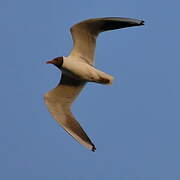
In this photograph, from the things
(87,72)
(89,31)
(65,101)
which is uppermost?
Answer: (89,31)

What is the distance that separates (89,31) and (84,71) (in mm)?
550

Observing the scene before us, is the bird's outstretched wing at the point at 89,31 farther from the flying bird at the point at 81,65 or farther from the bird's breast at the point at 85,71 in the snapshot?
the bird's breast at the point at 85,71

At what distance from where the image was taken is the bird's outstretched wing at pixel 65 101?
977 cm

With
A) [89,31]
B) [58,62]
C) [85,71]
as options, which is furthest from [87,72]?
[89,31]

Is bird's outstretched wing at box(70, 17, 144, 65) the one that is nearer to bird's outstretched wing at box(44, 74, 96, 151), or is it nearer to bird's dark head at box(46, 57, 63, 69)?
bird's dark head at box(46, 57, 63, 69)

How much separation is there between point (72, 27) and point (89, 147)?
5.39ft

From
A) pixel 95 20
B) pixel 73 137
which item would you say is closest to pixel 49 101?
pixel 73 137

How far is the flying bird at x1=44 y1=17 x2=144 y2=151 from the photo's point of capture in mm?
9375

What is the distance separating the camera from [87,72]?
9570 mm

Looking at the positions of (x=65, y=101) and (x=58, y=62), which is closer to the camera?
(x=58, y=62)

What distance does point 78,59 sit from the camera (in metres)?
9.67

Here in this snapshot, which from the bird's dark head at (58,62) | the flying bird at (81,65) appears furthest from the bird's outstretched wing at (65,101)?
the bird's dark head at (58,62)

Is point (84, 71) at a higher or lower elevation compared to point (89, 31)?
lower

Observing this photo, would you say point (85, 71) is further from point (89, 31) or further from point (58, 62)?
point (89, 31)
